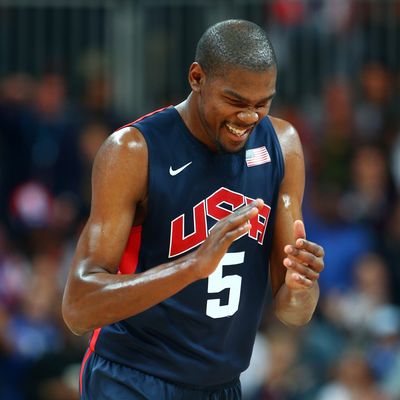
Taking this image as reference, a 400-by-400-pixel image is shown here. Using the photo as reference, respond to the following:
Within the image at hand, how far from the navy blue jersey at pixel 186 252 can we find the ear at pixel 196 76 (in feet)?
0.83

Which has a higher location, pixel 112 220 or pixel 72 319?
pixel 112 220

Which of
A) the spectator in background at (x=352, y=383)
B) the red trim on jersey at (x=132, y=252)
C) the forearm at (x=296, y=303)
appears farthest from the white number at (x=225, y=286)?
the spectator in background at (x=352, y=383)

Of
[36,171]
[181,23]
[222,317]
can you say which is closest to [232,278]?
[222,317]

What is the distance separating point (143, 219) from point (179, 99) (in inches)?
269

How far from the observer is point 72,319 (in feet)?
15.9

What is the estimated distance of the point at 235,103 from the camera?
4.92m

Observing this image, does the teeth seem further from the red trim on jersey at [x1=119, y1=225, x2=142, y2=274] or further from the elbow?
the elbow

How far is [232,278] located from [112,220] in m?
0.66

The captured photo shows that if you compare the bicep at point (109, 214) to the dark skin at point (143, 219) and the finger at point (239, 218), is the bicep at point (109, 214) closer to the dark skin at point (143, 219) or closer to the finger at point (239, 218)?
the dark skin at point (143, 219)

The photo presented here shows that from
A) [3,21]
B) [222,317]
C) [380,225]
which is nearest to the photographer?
[222,317]

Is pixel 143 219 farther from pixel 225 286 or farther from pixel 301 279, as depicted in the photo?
pixel 301 279

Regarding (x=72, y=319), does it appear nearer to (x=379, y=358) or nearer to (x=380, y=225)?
(x=379, y=358)

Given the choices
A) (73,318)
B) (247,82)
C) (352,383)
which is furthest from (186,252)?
(352,383)

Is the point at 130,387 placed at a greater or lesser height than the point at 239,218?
lesser
